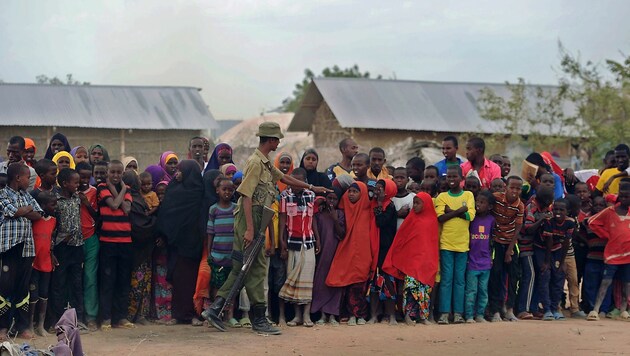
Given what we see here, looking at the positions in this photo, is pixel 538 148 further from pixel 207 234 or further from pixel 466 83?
pixel 207 234

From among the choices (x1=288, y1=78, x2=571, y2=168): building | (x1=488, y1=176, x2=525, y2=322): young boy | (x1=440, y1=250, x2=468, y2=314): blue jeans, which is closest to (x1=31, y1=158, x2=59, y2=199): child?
(x1=440, y1=250, x2=468, y2=314): blue jeans

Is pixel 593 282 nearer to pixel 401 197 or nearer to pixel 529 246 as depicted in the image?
pixel 529 246

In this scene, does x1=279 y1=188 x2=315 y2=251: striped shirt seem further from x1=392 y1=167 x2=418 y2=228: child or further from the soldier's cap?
x1=392 y1=167 x2=418 y2=228: child

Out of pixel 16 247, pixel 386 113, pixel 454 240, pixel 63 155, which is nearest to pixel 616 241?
pixel 454 240

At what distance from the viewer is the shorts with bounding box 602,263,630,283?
948 centimetres

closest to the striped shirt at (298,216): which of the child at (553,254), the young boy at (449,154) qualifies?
the young boy at (449,154)

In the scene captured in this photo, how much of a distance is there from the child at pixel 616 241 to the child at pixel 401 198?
2.19 meters

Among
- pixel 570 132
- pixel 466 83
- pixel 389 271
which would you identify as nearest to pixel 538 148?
pixel 570 132

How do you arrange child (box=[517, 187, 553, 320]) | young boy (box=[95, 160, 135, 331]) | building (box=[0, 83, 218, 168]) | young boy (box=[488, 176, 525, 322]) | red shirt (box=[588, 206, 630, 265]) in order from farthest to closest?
building (box=[0, 83, 218, 168]) → red shirt (box=[588, 206, 630, 265]) → child (box=[517, 187, 553, 320]) → young boy (box=[488, 176, 525, 322]) → young boy (box=[95, 160, 135, 331])

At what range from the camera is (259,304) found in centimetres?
780

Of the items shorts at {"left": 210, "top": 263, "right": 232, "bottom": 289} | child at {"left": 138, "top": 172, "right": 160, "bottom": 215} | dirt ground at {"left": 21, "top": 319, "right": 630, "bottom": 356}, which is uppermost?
child at {"left": 138, "top": 172, "right": 160, "bottom": 215}

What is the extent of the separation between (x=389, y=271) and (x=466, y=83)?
20468 millimetres

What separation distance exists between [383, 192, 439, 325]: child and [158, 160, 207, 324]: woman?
188cm

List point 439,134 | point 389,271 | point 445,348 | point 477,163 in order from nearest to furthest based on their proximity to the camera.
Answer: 1. point 445,348
2. point 389,271
3. point 477,163
4. point 439,134
